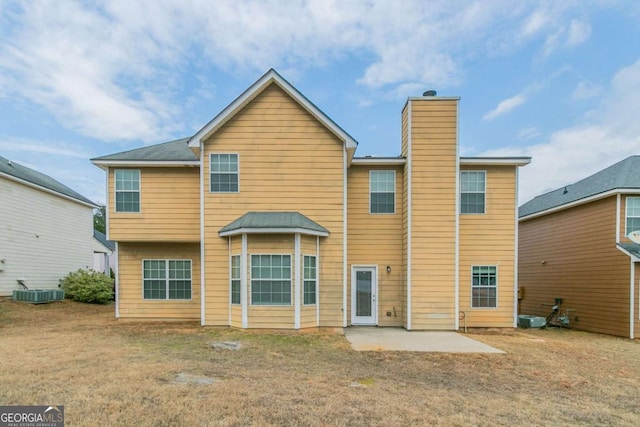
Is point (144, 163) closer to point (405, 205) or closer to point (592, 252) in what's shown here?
point (405, 205)

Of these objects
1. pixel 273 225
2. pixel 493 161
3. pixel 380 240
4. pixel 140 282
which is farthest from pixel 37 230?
pixel 493 161

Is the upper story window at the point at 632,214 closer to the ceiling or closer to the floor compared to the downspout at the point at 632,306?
closer to the ceiling

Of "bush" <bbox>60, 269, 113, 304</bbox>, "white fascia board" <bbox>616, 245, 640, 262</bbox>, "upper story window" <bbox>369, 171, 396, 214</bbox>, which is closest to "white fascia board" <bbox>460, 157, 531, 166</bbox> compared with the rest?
"upper story window" <bbox>369, 171, 396, 214</bbox>

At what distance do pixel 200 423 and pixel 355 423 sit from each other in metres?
1.82

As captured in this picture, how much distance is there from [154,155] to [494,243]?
40.4 feet

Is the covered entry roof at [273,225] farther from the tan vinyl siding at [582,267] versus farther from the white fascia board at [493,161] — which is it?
the tan vinyl siding at [582,267]

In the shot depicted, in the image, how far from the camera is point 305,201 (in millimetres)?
10750

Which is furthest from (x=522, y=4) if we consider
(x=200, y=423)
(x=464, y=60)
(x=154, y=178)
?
(x=200, y=423)

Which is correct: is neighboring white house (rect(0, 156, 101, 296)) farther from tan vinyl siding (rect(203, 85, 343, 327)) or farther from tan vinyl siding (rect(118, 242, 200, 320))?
tan vinyl siding (rect(203, 85, 343, 327))

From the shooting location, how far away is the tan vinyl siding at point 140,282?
11688 millimetres

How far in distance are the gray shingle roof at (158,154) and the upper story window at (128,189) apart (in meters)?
0.51

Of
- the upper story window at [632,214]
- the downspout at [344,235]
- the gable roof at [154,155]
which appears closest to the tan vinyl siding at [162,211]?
the gable roof at [154,155]

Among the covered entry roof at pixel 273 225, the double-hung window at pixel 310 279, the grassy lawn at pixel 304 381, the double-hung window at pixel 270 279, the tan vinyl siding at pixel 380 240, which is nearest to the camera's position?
the grassy lawn at pixel 304 381

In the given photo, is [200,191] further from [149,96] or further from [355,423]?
[149,96]
